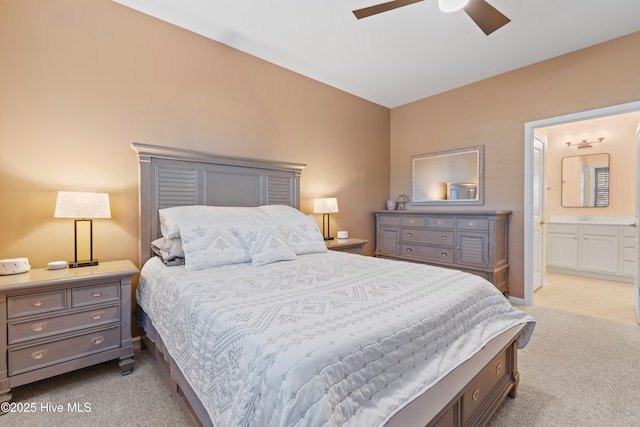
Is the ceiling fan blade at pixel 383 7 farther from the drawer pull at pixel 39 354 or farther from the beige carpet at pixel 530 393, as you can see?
the drawer pull at pixel 39 354

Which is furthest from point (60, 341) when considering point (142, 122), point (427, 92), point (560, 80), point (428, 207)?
point (560, 80)

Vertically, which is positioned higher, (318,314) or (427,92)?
(427,92)

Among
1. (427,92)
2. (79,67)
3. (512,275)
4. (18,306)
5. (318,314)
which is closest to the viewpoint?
(318,314)

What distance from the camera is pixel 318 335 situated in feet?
3.41

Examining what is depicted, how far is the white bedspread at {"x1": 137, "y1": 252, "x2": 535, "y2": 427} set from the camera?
0.92 metres

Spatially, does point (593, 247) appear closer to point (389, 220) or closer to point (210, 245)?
point (389, 220)

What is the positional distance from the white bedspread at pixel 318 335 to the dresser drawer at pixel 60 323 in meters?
0.31

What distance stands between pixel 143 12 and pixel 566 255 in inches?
260

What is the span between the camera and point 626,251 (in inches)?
170

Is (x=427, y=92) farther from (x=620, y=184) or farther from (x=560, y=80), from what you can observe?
(x=620, y=184)

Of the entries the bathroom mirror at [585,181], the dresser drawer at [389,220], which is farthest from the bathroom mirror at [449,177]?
the bathroom mirror at [585,181]

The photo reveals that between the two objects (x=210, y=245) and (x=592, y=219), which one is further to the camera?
(x=592, y=219)

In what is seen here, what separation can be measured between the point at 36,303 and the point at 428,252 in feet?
12.5

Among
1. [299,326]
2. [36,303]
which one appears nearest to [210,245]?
[36,303]
